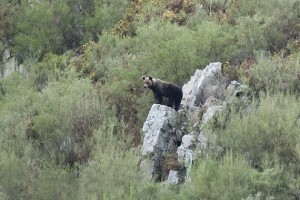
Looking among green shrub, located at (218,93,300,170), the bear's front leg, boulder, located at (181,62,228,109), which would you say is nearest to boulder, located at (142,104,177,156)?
boulder, located at (181,62,228,109)

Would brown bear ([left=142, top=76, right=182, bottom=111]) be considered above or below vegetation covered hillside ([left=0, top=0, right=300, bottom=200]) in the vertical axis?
above

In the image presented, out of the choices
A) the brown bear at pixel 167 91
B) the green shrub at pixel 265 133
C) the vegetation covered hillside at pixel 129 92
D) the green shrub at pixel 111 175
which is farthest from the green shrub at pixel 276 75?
the green shrub at pixel 111 175

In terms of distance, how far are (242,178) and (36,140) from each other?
30.5 feet

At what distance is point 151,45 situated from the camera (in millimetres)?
31266

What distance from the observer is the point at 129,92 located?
96.0 feet

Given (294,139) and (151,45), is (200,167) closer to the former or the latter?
(294,139)

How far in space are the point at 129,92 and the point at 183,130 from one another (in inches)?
227

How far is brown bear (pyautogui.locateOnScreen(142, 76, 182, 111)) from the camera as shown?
24859 millimetres

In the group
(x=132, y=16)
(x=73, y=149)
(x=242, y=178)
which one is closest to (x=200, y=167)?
(x=242, y=178)

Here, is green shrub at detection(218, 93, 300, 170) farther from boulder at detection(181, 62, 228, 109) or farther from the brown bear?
the brown bear

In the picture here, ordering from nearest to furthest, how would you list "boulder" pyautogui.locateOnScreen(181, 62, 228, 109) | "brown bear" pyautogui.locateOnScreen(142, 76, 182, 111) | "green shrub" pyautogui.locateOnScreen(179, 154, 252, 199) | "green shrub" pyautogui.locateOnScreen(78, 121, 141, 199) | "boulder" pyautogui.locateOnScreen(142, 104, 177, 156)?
"green shrub" pyautogui.locateOnScreen(179, 154, 252, 199)
"green shrub" pyautogui.locateOnScreen(78, 121, 141, 199)
"boulder" pyautogui.locateOnScreen(142, 104, 177, 156)
"brown bear" pyautogui.locateOnScreen(142, 76, 182, 111)
"boulder" pyautogui.locateOnScreen(181, 62, 228, 109)

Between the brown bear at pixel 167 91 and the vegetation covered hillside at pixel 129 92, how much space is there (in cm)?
178

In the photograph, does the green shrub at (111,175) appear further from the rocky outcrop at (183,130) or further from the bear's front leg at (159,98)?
the bear's front leg at (159,98)

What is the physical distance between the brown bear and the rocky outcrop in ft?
1.26
